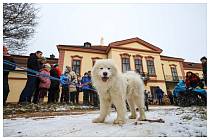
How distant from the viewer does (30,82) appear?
Answer: 5.06 m

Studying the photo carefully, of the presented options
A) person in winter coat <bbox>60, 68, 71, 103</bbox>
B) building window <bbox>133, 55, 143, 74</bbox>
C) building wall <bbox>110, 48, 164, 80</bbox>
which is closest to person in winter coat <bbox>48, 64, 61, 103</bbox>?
person in winter coat <bbox>60, 68, 71, 103</bbox>

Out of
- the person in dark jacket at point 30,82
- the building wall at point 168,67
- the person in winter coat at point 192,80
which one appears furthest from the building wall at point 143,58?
the person in dark jacket at point 30,82

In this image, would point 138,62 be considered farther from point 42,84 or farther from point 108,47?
point 42,84

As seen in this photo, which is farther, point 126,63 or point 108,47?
point 126,63

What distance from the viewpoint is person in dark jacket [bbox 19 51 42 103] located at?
5047 millimetres

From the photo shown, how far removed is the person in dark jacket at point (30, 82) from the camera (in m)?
5.05

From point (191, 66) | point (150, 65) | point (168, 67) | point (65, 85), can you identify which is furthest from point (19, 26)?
point (191, 66)

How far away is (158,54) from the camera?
19594 millimetres

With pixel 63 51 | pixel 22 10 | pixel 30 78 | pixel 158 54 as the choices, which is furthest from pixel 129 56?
pixel 30 78

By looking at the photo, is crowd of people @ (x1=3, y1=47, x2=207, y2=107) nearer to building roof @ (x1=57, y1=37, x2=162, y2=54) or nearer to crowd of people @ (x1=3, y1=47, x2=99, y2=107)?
crowd of people @ (x1=3, y1=47, x2=99, y2=107)

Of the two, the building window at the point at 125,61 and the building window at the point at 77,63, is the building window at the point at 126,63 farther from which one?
the building window at the point at 77,63

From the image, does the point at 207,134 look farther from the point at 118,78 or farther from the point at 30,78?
the point at 30,78

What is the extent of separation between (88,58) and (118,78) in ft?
50.2

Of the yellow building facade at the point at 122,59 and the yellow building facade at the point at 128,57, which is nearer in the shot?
the yellow building facade at the point at 122,59
